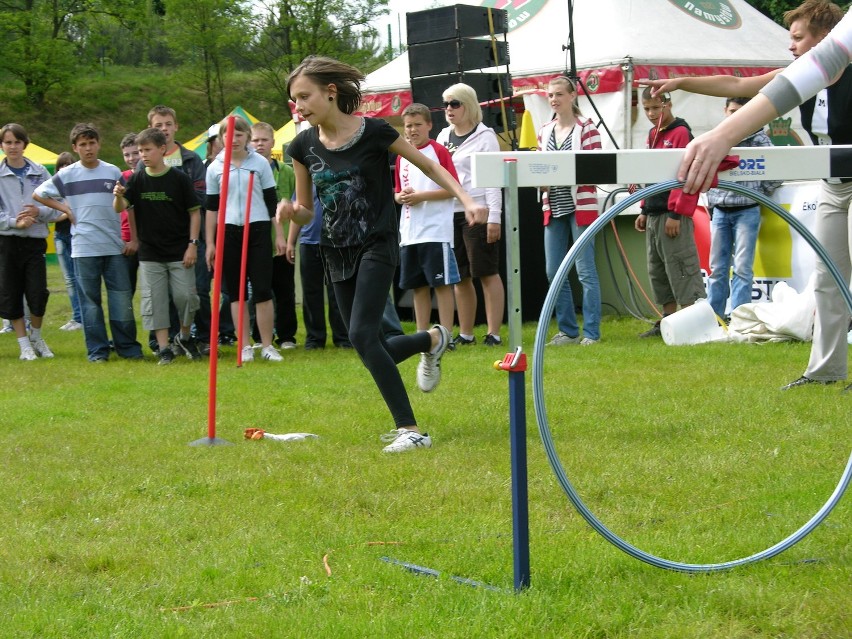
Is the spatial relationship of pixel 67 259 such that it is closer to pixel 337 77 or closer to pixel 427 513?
pixel 337 77

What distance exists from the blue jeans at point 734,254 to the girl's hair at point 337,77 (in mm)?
5137

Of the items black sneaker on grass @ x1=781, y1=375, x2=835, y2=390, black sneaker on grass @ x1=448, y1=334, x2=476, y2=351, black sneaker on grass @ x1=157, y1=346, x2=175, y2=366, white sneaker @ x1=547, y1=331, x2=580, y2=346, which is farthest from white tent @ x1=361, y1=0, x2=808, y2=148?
black sneaker on grass @ x1=781, y1=375, x2=835, y2=390

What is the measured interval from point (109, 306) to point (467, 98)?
381 centimetres

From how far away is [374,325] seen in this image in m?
5.36

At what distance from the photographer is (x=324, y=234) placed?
18.1 feet

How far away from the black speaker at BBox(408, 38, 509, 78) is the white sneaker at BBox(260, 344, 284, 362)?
13.9 feet

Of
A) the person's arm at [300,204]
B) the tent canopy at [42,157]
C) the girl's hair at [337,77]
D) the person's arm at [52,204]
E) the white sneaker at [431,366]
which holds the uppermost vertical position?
the tent canopy at [42,157]

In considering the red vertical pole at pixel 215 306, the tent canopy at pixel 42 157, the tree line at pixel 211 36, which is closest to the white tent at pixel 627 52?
the red vertical pole at pixel 215 306

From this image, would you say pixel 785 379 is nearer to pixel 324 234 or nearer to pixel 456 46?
pixel 324 234

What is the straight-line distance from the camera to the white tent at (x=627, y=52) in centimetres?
1374

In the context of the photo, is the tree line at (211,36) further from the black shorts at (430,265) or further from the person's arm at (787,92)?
the person's arm at (787,92)

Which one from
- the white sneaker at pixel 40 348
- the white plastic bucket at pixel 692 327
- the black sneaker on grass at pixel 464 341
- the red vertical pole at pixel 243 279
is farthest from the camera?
the white sneaker at pixel 40 348

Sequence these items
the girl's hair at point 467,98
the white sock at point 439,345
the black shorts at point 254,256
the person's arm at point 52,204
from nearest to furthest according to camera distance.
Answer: the white sock at point 439,345
the girl's hair at point 467,98
the black shorts at point 254,256
the person's arm at point 52,204

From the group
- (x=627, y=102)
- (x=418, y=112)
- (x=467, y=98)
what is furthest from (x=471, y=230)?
(x=627, y=102)
